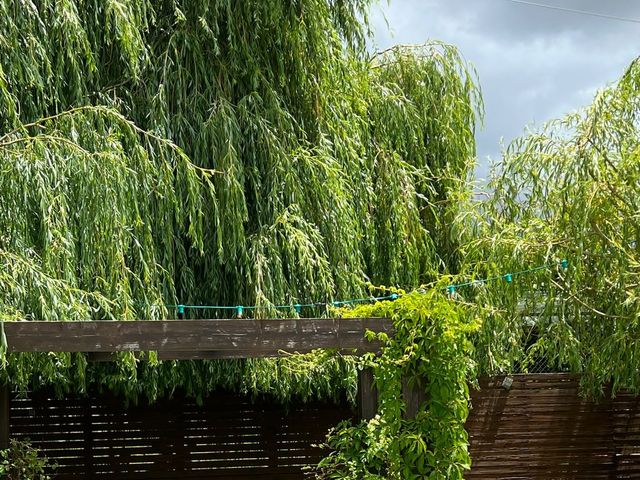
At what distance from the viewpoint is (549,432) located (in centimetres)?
781

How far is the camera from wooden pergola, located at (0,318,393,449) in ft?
14.9

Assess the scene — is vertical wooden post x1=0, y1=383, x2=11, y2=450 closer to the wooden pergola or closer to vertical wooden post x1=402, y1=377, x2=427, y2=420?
the wooden pergola

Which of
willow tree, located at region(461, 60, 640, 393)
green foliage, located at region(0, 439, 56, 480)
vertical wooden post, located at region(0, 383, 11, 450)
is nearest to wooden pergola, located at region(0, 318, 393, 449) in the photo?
green foliage, located at region(0, 439, 56, 480)

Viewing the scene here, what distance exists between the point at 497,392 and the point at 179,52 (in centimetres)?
376

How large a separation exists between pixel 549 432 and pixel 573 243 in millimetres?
2189

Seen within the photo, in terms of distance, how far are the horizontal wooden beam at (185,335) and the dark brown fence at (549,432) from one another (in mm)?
3226

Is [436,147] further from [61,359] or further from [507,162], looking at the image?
[61,359]

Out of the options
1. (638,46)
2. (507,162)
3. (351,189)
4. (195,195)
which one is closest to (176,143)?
(195,195)

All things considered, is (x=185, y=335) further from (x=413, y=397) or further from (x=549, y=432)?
(x=549, y=432)

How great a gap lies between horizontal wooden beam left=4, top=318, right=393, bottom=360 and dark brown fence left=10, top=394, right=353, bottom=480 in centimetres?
321

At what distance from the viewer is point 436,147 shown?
28.3 feet

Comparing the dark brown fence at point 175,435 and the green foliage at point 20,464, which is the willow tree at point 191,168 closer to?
the green foliage at point 20,464

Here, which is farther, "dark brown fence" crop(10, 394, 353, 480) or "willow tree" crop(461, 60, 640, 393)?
"dark brown fence" crop(10, 394, 353, 480)

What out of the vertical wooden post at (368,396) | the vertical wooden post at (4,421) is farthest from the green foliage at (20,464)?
the vertical wooden post at (368,396)
